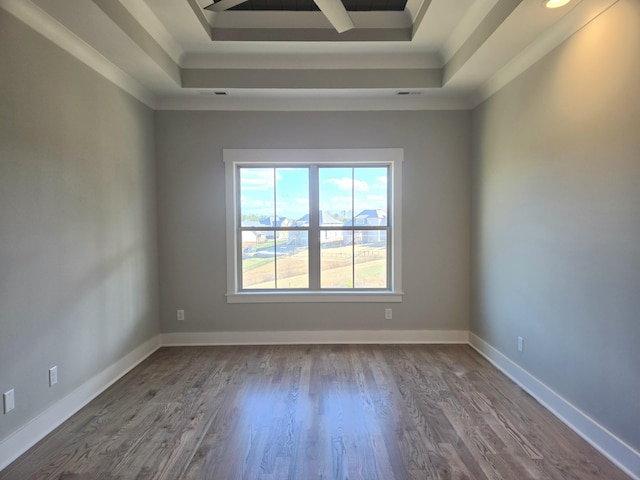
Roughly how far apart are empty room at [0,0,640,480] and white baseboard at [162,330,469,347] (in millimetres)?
26

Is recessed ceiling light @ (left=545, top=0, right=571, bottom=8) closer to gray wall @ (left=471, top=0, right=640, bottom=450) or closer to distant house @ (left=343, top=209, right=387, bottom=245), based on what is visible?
gray wall @ (left=471, top=0, right=640, bottom=450)

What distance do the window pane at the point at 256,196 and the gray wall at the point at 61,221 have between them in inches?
42.3

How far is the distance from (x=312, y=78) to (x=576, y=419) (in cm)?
346

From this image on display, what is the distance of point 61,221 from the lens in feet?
7.55

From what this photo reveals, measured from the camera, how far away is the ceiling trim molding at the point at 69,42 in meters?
1.95

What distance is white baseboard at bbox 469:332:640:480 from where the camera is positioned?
180cm

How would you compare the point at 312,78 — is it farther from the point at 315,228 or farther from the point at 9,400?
the point at 9,400

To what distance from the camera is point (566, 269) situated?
2.27m

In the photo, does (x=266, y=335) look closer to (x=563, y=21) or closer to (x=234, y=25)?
(x=234, y=25)

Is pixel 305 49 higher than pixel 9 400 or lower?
higher

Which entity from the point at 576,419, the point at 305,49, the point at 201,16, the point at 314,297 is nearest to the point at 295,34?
the point at 305,49

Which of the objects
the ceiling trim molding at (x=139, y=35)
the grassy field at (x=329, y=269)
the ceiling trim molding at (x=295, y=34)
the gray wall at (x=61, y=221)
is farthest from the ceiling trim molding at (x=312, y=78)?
the grassy field at (x=329, y=269)

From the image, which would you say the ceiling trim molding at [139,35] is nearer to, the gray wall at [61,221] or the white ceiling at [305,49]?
the white ceiling at [305,49]

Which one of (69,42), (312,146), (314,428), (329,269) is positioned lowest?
(314,428)
